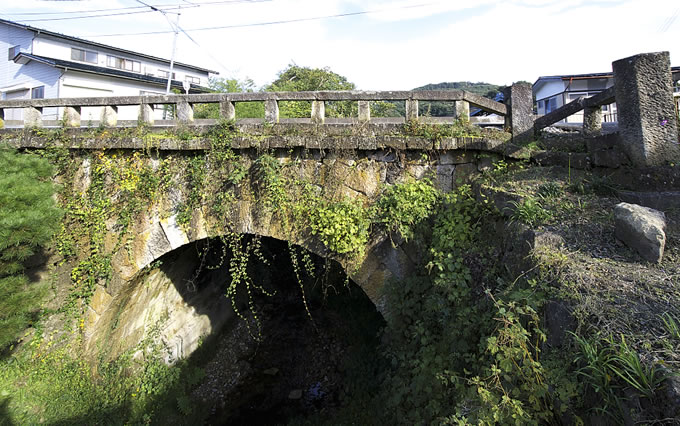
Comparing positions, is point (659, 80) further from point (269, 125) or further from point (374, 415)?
point (374, 415)

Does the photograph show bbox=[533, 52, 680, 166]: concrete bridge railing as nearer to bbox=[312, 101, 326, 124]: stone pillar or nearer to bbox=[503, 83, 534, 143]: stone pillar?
bbox=[503, 83, 534, 143]: stone pillar

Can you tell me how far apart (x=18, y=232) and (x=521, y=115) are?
700 cm

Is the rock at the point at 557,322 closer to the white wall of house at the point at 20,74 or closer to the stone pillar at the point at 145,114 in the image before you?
the stone pillar at the point at 145,114

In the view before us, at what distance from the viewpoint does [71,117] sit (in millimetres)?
5957

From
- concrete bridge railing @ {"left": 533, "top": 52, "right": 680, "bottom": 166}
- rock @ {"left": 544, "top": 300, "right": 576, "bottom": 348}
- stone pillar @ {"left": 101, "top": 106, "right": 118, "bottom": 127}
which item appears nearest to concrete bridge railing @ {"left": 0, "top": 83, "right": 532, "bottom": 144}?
stone pillar @ {"left": 101, "top": 106, "right": 118, "bottom": 127}

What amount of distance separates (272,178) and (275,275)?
5567 mm

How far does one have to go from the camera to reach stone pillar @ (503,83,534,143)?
4977 millimetres

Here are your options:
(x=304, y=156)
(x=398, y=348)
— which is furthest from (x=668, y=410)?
(x=304, y=156)

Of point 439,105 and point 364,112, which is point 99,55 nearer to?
point 364,112

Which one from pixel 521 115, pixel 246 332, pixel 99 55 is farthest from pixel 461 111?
pixel 99 55

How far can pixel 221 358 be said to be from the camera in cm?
783

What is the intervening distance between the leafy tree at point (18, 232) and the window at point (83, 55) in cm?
1825

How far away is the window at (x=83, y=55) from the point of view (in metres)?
18.9

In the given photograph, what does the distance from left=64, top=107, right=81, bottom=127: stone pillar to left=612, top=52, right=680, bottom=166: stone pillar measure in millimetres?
7981
